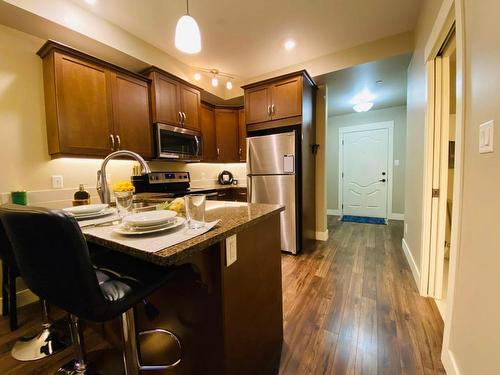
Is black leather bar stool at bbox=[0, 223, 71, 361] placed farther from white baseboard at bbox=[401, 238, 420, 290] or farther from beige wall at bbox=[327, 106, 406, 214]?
beige wall at bbox=[327, 106, 406, 214]

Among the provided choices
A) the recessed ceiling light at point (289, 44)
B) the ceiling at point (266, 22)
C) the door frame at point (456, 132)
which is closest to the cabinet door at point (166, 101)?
the ceiling at point (266, 22)

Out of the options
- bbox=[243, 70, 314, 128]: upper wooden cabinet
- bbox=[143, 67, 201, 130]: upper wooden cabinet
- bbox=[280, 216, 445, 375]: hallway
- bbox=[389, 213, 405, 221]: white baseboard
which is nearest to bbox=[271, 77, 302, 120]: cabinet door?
bbox=[243, 70, 314, 128]: upper wooden cabinet

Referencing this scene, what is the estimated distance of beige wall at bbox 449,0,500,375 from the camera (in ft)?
2.66

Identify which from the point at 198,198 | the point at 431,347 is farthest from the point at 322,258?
the point at 198,198

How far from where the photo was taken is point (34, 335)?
151 centimetres

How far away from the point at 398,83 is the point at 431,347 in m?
3.47

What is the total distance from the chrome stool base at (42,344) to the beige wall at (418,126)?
2.96 metres

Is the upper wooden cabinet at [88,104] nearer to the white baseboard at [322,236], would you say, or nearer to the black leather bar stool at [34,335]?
the black leather bar stool at [34,335]

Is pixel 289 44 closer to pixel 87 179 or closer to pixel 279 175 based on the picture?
pixel 279 175

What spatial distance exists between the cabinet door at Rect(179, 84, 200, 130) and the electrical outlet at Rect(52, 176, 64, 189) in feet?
4.99

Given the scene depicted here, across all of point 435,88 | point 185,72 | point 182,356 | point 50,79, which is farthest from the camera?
point 185,72

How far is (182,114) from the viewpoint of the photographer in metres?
2.96

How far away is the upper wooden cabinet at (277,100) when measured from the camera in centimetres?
279

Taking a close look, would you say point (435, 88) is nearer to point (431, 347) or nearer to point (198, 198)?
point (431, 347)
